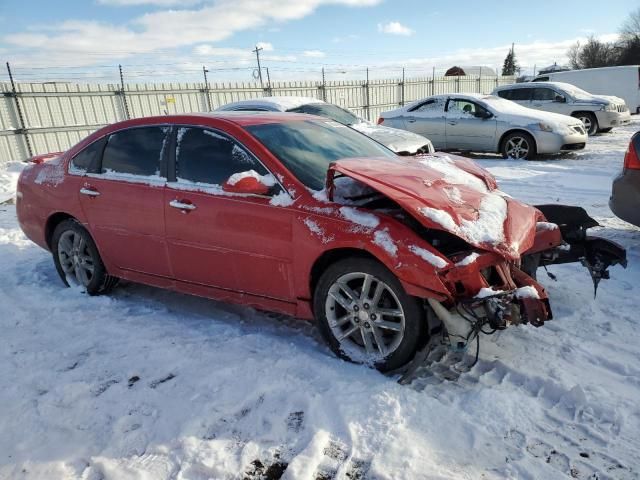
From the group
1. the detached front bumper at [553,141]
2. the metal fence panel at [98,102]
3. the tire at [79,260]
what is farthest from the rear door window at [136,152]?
the metal fence panel at [98,102]

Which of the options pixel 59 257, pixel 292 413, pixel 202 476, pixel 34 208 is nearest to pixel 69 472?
pixel 202 476

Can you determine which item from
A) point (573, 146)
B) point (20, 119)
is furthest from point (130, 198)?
point (20, 119)

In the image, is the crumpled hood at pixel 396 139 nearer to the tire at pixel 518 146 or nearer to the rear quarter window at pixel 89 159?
the tire at pixel 518 146

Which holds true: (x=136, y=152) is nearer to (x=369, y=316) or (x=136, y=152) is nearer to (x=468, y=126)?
(x=369, y=316)

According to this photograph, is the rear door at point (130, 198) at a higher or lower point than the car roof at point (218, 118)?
lower

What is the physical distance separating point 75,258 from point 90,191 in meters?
0.76

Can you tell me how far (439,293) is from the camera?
2.69 metres

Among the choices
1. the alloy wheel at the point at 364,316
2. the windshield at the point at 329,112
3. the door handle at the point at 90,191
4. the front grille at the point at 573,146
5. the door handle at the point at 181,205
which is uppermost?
the windshield at the point at 329,112

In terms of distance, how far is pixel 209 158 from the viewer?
11.9 ft

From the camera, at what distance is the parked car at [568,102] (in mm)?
14328

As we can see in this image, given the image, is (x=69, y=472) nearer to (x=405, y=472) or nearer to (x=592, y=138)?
(x=405, y=472)

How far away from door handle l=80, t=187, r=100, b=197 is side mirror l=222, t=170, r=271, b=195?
5.26 ft

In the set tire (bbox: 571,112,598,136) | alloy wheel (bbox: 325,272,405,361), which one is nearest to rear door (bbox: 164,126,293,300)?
alloy wheel (bbox: 325,272,405,361)

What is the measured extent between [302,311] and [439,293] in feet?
3.24
